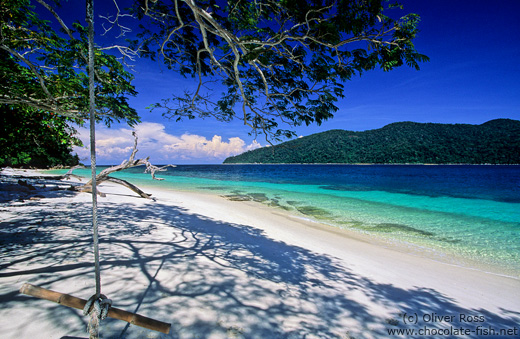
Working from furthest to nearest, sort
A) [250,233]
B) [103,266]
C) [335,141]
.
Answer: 1. [335,141]
2. [250,233]
3. [103,266]

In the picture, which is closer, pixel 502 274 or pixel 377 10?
pixel 377 10

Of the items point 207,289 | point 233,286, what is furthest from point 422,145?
point 207,289

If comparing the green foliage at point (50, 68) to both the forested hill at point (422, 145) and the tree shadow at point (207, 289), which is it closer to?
the tree shadow at point (207, 289)

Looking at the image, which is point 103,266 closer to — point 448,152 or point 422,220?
point 422,220

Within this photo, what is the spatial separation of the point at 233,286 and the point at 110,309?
166 centimetres

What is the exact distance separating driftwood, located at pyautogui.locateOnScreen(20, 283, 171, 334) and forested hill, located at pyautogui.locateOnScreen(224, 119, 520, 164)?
55.3m

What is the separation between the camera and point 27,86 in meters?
5.00

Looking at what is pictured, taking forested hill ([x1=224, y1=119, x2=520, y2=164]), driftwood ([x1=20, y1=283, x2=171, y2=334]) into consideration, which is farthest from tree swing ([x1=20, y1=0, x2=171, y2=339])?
forested hill ([x1=224, y1=119, x2=520, y2=164])

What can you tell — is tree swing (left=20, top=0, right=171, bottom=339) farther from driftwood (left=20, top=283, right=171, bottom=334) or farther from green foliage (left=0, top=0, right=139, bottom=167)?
green foliage (left=0, top=0, right=139, bottom=167)

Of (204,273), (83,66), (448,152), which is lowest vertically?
(204,273)

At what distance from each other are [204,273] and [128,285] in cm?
96

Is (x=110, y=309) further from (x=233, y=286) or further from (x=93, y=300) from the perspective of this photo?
(x=233, y=286)

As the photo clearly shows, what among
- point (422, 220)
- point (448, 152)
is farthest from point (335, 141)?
point (422, 220)

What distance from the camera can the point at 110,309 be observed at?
58.4 inches
